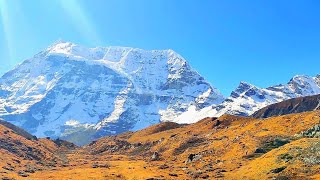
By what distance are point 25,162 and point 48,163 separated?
25.4 feet

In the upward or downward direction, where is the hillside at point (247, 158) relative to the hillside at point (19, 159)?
downward

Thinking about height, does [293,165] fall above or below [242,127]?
below

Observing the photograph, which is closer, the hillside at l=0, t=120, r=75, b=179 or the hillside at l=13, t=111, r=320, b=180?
the hillside at l=13, t=111, r=320, b=180

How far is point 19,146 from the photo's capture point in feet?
385

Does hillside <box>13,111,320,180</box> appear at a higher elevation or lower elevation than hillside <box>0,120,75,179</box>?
lower

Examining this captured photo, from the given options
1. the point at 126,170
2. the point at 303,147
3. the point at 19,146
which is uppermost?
the point at 19,146

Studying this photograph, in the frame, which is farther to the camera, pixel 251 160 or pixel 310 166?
pixel 251 160

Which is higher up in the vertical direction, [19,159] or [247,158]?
[19,159]

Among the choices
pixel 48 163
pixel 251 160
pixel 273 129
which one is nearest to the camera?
pixel 251 160

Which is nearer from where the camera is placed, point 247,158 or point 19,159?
point 247,158

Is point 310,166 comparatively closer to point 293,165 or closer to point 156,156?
point 293,165

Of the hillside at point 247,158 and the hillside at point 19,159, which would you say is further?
the hillside at point 19,159

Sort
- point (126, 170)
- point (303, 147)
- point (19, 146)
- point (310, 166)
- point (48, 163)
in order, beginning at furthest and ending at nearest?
point (19, 146)
point (48, 163)
point (126, 170)
point (303, 147)
point (310, 166)

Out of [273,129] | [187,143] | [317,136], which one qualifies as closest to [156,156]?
[187,143]
